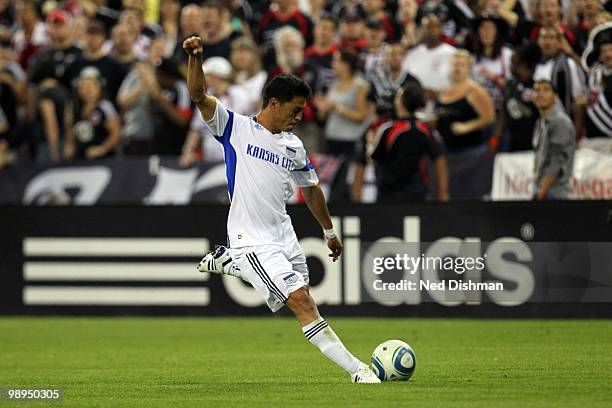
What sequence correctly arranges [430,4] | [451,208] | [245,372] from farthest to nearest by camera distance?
[430,4]
[451,208]
[245,372]

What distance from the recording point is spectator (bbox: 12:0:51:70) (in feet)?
70.9

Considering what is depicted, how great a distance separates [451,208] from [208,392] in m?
6.96

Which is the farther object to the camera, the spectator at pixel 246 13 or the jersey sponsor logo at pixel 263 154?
the spectator at pixel 246 13

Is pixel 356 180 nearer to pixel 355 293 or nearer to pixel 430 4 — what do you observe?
pixel 355 293

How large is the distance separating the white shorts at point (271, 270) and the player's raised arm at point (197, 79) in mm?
1089

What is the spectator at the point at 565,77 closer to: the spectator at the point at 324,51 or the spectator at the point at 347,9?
the spectator at the point at 324,51

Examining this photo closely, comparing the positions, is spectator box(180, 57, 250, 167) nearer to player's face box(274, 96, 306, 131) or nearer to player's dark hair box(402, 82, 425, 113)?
player's dark hair box(402, 82, 425, 113)

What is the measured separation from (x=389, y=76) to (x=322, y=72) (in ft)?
4.05

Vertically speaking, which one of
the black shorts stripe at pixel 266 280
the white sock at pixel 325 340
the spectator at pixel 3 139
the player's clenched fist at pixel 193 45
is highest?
the player's clenched fist at pixel 193 45

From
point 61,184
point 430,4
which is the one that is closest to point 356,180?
point 430,4

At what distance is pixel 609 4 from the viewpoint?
624 inches

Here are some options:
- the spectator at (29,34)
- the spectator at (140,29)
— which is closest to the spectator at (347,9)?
the spectator at (140,29)

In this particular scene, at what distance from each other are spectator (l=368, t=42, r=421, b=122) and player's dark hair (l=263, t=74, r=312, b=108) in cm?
722

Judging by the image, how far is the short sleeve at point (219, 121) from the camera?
9.63 meters
